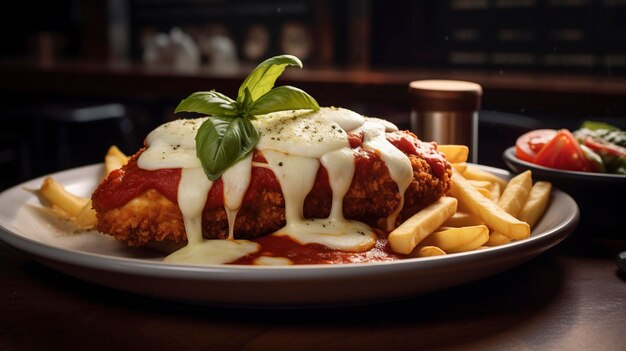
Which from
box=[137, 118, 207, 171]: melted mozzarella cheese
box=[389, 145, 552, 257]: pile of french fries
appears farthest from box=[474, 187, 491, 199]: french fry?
box=[137, 118, 207, 171]: melted mozzarella cheese

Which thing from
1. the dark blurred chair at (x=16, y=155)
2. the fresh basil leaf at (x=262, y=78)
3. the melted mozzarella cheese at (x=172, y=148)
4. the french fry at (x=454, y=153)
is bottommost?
the dark blurred chair at (x=16, y=155)

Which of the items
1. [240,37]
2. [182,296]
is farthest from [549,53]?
[182,296]

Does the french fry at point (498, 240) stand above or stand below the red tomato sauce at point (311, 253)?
below

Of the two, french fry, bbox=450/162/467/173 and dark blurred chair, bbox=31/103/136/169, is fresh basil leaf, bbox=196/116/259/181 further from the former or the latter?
dark blurred chair, bbox=31/103/136/169

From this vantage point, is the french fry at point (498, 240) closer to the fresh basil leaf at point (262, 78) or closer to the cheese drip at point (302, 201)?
the cheese drip at point (302, 201)

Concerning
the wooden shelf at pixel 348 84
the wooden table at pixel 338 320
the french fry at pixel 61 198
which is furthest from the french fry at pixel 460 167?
the wooden shelf at pixel 348 84

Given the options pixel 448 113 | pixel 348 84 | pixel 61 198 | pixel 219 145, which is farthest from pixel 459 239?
pixel 348 84

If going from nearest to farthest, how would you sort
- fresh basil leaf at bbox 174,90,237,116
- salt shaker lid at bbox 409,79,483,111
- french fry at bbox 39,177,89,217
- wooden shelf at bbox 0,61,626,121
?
fresh basil leaf at bbox 174,90,237,116 < french fry at bbox 39,177,89,217 < salt shaker lid at bbox 409,79,483,111 < wooden shelf at bbox 0,61,626,121
